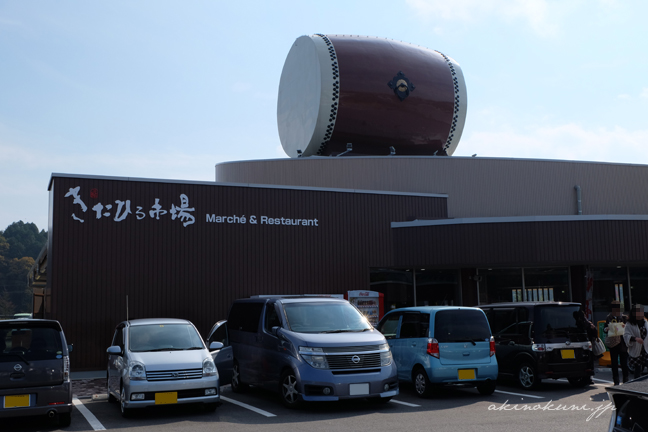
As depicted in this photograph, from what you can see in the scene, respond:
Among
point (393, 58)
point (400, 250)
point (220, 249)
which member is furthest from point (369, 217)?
point (393, 58)

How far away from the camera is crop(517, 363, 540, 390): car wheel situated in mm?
11203

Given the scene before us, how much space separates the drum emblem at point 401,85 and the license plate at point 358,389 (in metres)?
13.6

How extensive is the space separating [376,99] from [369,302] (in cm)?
721

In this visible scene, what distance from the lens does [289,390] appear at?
955 centimetres

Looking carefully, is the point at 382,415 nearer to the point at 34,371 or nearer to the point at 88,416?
the point at 88,416

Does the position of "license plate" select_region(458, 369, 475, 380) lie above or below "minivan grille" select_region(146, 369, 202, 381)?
below

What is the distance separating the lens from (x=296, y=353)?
9.47 meters

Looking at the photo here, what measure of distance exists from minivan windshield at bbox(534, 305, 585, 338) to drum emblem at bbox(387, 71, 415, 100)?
1127 centimetres

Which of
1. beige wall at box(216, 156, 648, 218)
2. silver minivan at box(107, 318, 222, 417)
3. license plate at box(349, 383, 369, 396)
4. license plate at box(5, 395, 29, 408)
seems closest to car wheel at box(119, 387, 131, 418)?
silver minivan at box(107, 318, 222, 417)

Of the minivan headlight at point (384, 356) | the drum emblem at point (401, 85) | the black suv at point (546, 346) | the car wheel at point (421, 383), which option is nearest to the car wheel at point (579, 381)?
the black suv at point (546, 346)

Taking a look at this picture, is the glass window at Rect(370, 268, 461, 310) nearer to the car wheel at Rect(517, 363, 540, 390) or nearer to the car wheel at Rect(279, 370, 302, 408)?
the car wheel at Rect(517, 363, 540, 390)

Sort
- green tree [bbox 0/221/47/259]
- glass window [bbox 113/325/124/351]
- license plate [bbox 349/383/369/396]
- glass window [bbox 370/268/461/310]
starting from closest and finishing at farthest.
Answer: license plate [bbox 349/383/369/396] < glass window [bbox 113/325/124/351] < glass window [bbox 370/268/461/310] < green tree [bbox 0/221/47/259]

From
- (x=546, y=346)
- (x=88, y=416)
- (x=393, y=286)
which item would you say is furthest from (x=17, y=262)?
(x=546, y=346)

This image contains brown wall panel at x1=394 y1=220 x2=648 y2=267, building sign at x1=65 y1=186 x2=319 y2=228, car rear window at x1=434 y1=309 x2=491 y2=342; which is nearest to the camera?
car rear window at x1=434 y1=309 x2=491 y2=342
